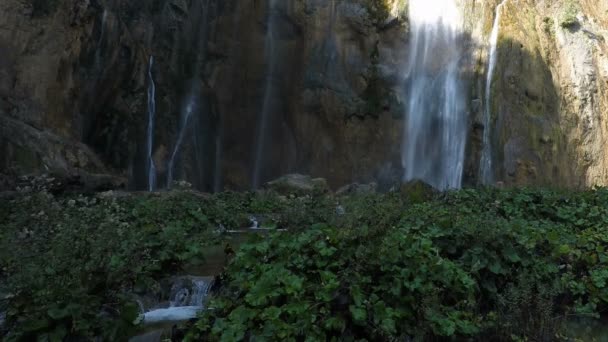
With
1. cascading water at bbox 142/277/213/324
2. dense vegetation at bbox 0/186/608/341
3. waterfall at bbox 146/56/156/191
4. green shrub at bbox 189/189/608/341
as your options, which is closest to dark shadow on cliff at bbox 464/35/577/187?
waterfall at bbox 146/56/156/191

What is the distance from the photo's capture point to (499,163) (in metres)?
21.2

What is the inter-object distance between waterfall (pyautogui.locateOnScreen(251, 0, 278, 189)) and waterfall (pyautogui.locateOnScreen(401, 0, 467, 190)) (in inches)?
226

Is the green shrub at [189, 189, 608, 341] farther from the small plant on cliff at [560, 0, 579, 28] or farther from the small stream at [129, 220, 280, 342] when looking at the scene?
the small plant on cliff at [560, 0, 579, 28]

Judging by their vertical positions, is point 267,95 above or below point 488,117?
above

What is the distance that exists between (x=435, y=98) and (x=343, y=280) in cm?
1894

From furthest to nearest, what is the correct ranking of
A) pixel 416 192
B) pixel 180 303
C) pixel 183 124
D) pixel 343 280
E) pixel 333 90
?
pixel 333 90, pixel 183 124, pixel 416 192, pixel 180 303, pixel 343 280

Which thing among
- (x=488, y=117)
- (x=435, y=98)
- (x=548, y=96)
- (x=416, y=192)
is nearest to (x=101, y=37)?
(x=416, y=192)

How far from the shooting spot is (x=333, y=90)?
23031 mm

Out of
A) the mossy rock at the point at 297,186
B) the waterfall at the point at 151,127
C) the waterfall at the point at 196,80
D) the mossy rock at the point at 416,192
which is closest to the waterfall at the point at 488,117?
the mossy rock at the point at 297,186

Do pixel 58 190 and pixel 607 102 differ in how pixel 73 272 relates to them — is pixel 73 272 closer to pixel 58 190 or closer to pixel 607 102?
pixel 58 190

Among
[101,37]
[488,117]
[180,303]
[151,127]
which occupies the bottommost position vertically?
[180,303]

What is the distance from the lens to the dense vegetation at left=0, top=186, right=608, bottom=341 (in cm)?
445

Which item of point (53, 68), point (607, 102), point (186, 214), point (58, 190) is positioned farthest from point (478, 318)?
point (607, 102)

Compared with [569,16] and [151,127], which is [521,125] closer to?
[569,16]
